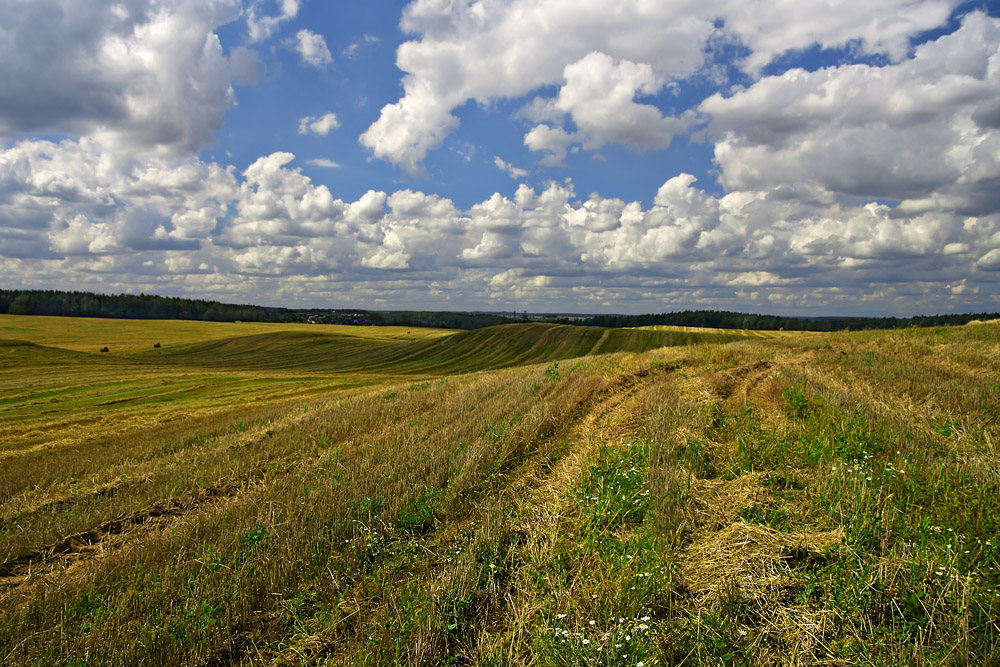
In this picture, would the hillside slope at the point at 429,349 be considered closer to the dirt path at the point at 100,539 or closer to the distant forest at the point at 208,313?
the distant forest at the point at 208,313

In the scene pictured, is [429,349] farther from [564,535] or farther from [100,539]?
[564,535]

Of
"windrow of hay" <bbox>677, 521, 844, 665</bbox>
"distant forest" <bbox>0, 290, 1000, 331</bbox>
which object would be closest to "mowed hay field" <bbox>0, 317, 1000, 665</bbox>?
"windrow of hay" <bbox>677, 521, 844, 665</bbox>

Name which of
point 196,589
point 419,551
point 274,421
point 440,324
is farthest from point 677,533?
point 440,324

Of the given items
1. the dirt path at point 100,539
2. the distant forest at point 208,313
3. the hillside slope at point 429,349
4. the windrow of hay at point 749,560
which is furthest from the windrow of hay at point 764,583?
the distant forest at point 208,313

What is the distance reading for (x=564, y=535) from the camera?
16.9ft

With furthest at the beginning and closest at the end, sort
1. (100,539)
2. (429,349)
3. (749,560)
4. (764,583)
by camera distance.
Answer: (429,349)
(100,539)
(749,560)
(764,583)

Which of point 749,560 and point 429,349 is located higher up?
point 749,560

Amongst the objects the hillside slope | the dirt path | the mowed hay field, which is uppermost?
the mowed hay field

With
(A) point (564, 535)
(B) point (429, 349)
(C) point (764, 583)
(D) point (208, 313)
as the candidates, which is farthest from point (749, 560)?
(D) point (208, 313)

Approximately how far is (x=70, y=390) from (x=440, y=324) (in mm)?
108092

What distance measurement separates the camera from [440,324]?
137625 millimetres

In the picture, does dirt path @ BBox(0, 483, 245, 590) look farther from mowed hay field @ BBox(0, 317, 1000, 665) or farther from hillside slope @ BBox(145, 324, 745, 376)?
hillside slope @ BBox(145, 324, 745, 376)

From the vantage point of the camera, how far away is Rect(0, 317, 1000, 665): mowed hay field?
3.65 m

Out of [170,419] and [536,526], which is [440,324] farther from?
[536,526]
